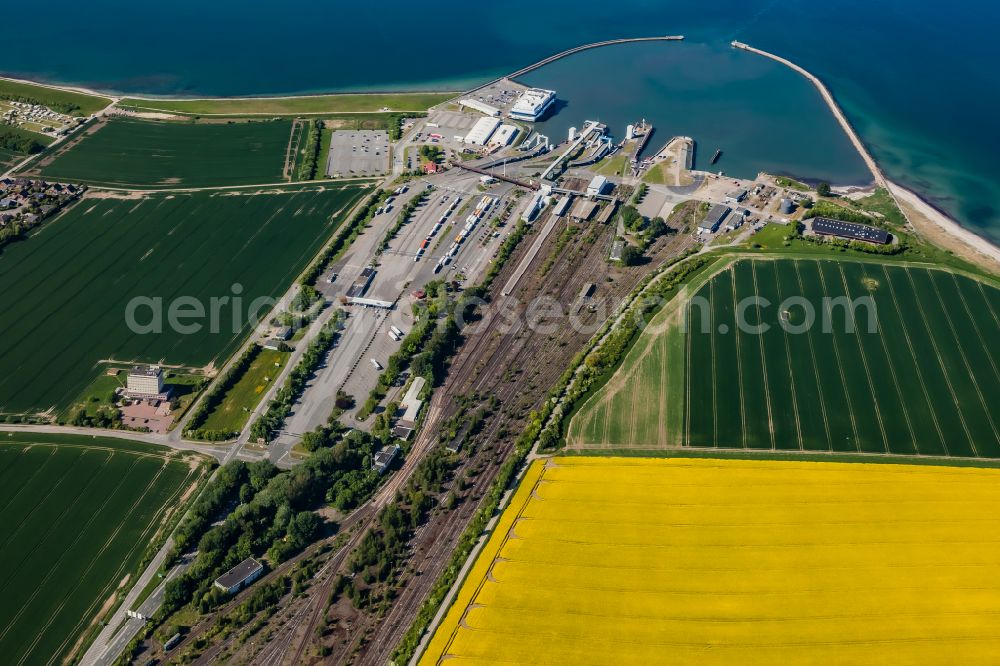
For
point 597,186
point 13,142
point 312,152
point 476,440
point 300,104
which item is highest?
point 300,104

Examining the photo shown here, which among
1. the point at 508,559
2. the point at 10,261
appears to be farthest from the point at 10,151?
the point at 508,559

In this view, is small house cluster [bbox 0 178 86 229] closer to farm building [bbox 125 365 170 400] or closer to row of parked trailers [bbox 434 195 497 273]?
farm building [bbox 125 365 170 400]

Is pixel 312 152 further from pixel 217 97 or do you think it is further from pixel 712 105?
pixel 712 105

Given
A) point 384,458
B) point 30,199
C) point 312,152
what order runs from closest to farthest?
point 384,458 → point 30,199 → point 312,152

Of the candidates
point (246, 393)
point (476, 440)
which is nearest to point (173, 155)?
point (246, 393)

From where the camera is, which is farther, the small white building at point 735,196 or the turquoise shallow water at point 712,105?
the turquoise shallow water at point 712,105

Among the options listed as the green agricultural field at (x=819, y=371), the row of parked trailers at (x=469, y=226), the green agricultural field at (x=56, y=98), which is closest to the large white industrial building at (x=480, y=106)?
the row of parked trailers at (x=469, y=226)

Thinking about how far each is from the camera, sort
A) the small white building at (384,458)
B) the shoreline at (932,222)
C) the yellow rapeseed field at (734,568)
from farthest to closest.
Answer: the shoreline at (932,222), the small white building at (384,458), the yellow rapeseed field at (734,568)

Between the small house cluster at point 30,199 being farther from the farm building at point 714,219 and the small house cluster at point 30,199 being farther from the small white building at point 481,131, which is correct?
the farm building at point 714,219
